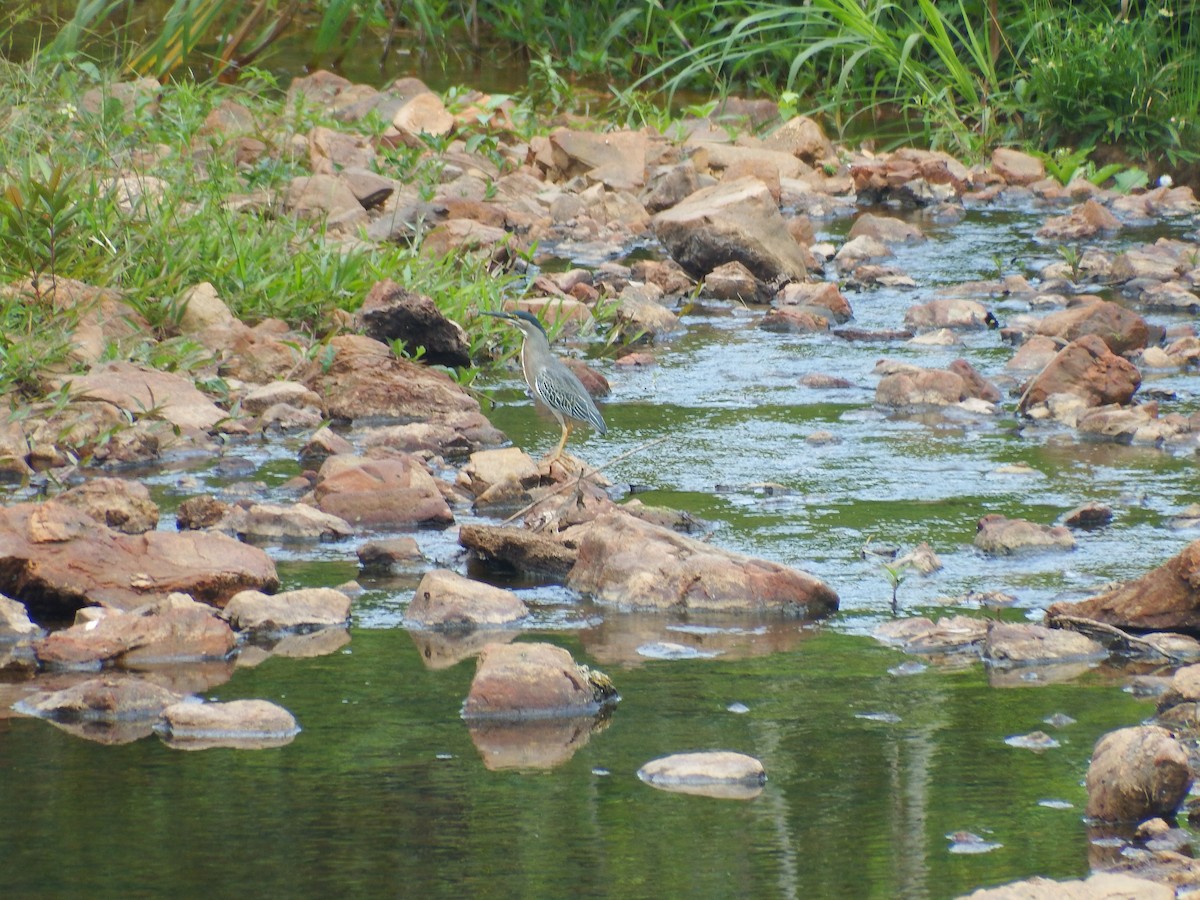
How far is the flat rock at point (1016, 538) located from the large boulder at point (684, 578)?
542mm

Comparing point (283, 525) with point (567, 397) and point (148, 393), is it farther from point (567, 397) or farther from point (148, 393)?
point (148, 393)

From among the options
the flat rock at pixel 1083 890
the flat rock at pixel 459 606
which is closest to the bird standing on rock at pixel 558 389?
the flat rock at pixel 459 606

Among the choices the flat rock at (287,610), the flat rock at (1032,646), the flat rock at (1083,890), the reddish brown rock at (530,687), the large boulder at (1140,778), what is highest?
the flat rock at (1083,890)

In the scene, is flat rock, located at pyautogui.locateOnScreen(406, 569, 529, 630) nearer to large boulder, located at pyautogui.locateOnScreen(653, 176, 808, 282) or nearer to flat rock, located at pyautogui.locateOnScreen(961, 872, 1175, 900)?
flat rock, located at pyautogui.locateOnScreen(961, 872, 1175, 900)

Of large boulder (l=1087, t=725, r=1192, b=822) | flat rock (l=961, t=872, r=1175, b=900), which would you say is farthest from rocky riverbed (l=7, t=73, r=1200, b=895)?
flat rock (l=961, t=872, r=1175, b=900)

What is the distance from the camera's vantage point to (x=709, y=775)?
2.66 m

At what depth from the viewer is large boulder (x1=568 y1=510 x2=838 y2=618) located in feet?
11.6

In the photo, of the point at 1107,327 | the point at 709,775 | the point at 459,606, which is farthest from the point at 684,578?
the point at 1107,327

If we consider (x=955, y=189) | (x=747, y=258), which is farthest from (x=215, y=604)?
(x=955, y=189)

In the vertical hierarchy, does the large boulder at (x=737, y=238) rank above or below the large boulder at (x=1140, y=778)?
below

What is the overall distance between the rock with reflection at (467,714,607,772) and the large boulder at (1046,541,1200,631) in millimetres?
1010

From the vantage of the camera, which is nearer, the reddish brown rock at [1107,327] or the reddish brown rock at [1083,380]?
the reddish brown rock at [1083,380]

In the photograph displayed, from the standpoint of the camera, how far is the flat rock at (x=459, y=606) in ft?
11.3

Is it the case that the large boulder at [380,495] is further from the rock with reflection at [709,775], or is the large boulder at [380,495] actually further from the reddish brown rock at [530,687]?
the rock with reflection at [709,775]
